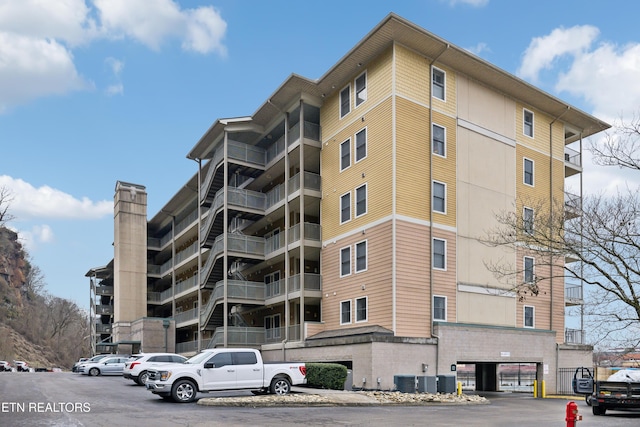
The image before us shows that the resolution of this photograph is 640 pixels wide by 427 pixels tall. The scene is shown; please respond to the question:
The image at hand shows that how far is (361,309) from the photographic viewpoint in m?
32.0

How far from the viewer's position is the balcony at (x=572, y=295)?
3975 cm

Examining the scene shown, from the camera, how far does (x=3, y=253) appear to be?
106 m

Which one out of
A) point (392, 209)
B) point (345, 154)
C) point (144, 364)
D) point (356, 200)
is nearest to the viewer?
point (392, 209)

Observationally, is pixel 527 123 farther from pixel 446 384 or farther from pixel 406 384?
pixel 406 384

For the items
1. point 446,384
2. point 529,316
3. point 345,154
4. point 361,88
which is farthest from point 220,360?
point 529,316

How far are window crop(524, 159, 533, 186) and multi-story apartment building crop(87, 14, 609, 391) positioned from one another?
7.2 inches

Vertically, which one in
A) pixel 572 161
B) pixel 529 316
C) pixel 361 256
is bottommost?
pixel 529 316

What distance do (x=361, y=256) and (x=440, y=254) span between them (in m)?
3.98

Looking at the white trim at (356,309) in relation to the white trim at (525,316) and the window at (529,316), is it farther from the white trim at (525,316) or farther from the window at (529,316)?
the window at (529,316)

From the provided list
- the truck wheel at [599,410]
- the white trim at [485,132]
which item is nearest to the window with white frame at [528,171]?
the white trim at [485,132]

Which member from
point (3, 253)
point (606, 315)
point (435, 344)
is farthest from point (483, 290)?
point (3, 253)

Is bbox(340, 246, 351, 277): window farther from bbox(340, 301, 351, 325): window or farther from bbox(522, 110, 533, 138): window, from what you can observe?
bbox(522, 110, 533, 138): window

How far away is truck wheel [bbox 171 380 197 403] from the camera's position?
20.9 meters

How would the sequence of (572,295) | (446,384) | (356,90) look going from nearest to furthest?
(446,384), (356,90), (572,295)
